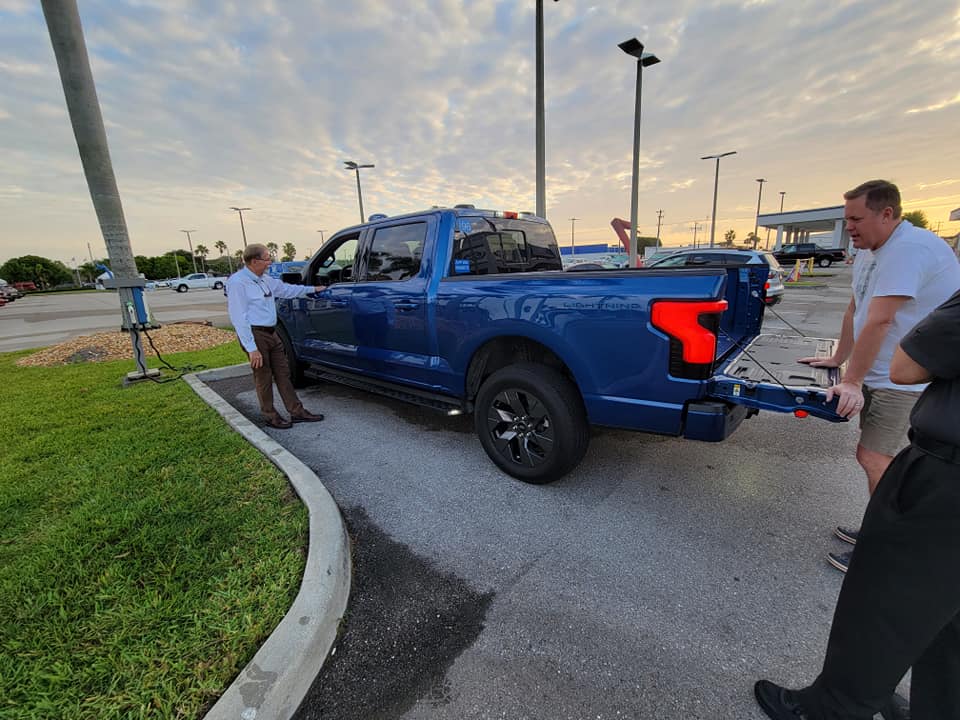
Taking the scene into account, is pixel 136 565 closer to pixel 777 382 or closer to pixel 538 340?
pixel 538 340

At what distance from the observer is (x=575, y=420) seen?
3.03 metres

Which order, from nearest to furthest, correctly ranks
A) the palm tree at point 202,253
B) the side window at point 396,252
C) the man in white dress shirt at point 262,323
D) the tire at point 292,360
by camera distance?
the side window at point 396,252, the man in white dress shirt at point 262,323, the tire at point 292,360, the palm tree at point 202,253

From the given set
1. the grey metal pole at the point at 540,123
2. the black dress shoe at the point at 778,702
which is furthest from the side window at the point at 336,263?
the grey metal pole at the point at 540,123

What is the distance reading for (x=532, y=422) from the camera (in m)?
3.23

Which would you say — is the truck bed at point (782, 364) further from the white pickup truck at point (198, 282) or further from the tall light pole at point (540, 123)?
the white pickup truck at point (198, 282)

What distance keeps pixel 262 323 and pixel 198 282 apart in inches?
1720

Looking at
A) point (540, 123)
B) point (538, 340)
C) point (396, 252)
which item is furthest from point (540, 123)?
point (538, 340)

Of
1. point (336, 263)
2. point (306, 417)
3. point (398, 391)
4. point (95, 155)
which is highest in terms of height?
point (95, 155)

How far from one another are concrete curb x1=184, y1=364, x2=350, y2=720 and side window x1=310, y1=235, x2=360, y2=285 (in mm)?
2576

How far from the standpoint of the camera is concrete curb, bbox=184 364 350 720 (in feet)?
5.45

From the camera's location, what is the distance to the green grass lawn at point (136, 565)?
172 cm

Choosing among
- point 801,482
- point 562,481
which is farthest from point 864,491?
point 562,481

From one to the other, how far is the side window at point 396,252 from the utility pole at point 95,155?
12.0ft

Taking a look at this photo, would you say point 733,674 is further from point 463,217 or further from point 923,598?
point 463,217
